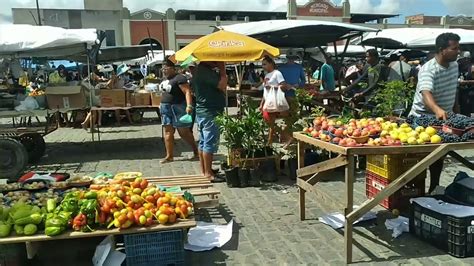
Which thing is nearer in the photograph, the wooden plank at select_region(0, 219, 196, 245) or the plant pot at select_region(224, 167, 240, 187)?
the wooden plank at select_region(0, 219, 196, 245)

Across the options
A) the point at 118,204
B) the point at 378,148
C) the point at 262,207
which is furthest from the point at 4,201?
the point at 378,148

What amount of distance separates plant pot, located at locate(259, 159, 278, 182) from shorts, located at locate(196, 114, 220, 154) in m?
0.81

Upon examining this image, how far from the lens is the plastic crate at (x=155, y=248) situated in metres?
3.63

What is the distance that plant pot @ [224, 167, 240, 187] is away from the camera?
20.6 feet

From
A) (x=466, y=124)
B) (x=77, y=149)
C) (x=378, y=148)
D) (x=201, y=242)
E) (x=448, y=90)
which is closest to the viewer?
(x=378, y=148)

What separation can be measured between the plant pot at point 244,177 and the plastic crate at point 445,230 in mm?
2617

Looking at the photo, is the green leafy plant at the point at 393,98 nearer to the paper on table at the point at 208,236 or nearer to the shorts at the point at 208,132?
the shorts at the point at 208,132

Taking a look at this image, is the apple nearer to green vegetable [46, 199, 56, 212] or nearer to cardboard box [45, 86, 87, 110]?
green vegetable [46, 199, 56, 212]

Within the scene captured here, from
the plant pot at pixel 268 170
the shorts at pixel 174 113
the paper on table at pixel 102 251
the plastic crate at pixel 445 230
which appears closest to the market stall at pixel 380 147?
the plastic crate at pixel 445 230

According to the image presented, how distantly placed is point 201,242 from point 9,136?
5.47 metres

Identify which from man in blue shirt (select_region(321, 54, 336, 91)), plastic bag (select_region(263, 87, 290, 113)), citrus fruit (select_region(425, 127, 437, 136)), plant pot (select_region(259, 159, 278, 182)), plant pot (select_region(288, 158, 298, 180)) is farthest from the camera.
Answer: man in blue shirt (select_region(321, 54, 336, 91))

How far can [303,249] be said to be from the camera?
4121 millimetres

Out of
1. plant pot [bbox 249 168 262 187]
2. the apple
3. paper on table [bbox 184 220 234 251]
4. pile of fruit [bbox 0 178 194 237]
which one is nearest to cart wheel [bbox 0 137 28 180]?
pile of fruit [bbox 0 178 194 237]

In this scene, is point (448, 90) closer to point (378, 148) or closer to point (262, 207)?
point (378, 148)
